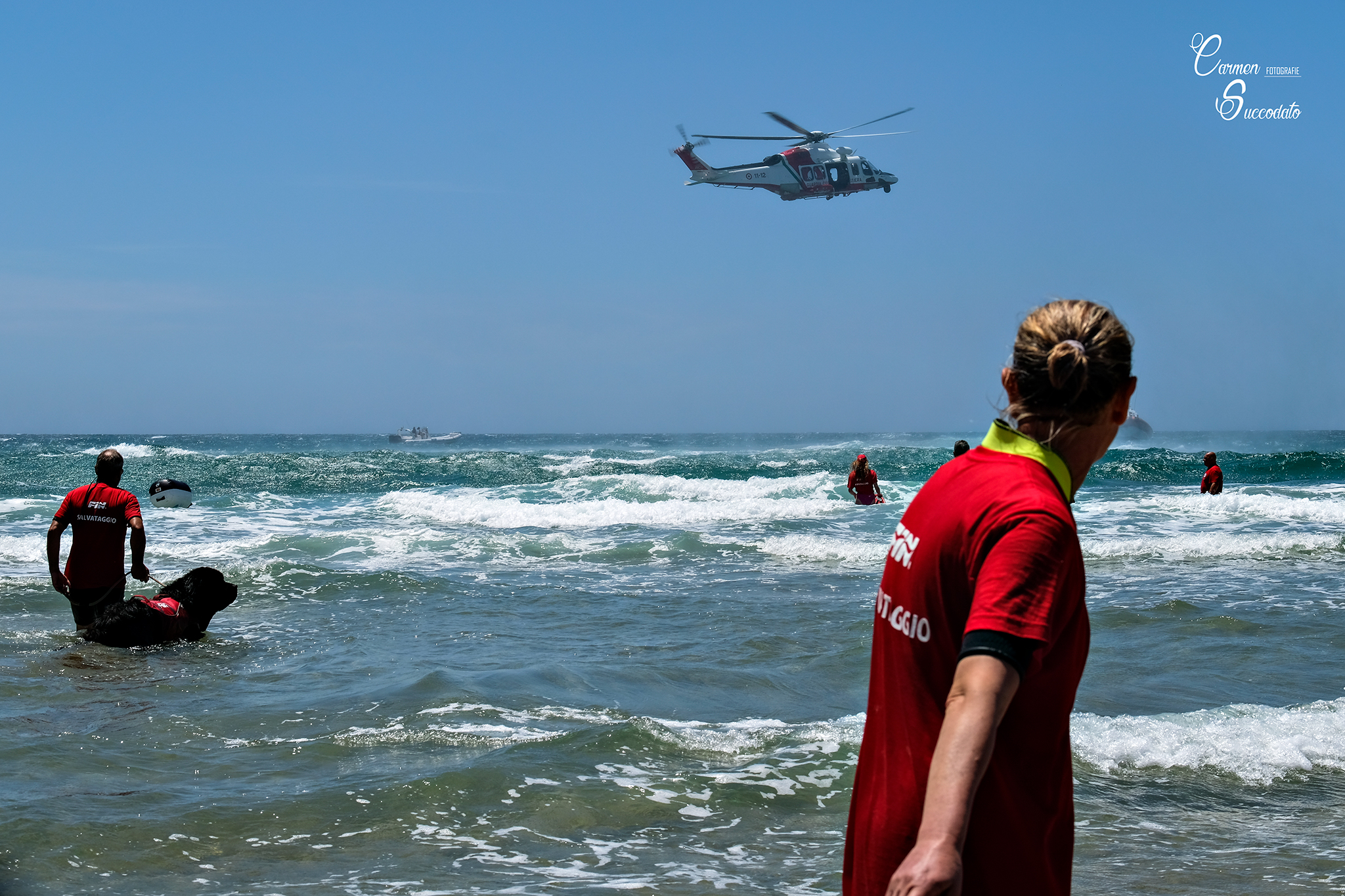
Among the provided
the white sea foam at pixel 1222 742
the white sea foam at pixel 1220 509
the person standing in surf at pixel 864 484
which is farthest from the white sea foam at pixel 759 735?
the person standing in surf at pixel 864 484

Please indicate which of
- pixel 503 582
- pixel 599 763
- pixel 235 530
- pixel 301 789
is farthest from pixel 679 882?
pixel 235 530

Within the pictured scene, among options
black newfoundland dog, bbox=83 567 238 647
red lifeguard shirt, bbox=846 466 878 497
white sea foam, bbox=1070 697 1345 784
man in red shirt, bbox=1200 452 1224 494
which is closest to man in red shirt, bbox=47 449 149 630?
black newfoundland dog, bbox=83 567 238 647

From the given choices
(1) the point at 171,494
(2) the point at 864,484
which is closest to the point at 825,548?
(2) the point at 864,484

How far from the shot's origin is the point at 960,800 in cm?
151

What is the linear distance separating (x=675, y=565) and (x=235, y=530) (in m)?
9.04

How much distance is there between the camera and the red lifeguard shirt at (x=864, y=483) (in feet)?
75.2

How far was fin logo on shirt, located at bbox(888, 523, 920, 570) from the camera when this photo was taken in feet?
5.67

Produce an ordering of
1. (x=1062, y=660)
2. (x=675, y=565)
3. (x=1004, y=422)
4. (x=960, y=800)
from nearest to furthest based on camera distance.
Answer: (x=960, y=800) → (x=1062, y=660) → (x=1004, y=422) → (x=675, y=565)

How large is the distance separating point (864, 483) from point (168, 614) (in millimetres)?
16507

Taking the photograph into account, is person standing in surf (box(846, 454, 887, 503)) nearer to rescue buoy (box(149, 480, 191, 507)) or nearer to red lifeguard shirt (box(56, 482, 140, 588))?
rescue buoy (box(149, 480, 191, 507))

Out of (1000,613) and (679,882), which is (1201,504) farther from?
(1000,613)

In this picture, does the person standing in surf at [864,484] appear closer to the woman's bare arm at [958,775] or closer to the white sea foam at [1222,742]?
the white sea foam at [1222,742]

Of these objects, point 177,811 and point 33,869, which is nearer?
point 33,869

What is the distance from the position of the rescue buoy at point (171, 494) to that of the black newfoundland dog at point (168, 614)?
1564 mm
